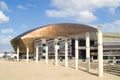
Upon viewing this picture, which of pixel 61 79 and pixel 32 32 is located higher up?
pixel 32 32

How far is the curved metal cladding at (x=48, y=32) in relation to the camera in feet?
456

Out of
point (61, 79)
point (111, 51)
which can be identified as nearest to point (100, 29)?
point (61, 79)

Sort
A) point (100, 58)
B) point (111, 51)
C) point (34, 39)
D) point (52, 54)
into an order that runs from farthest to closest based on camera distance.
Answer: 1. point (34, 39)
2. point (52, 54)
3. point (111, 51)
4. point (100, 58)

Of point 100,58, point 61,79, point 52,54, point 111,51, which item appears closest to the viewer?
point 61,79

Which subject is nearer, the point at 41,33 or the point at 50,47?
the point at 50,47

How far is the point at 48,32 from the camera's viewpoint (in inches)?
5635

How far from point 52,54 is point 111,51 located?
26328 mm

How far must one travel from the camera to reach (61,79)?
24.1 meters

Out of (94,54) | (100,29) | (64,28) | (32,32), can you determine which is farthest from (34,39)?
(100,29)

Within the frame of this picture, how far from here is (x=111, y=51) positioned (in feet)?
341

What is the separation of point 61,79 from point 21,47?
397ft

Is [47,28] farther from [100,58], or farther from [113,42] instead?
[100,58]

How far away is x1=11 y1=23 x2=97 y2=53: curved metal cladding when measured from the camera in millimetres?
139000

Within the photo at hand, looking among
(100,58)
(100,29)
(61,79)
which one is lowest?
(61,79)
